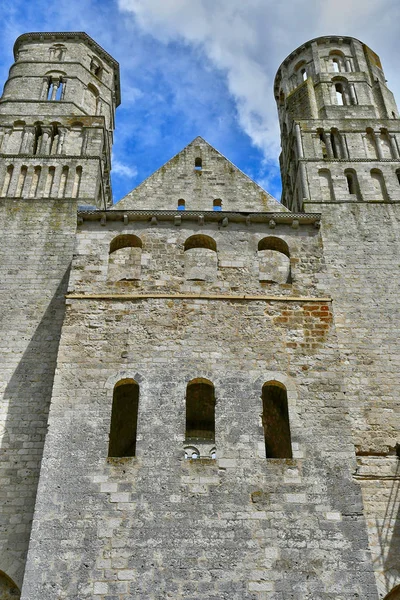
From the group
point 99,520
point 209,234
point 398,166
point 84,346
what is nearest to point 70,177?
point 209,234

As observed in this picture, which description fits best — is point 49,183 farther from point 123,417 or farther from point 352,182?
point 352,182

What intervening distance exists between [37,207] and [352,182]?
9.00 m

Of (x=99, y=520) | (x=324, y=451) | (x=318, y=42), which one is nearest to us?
(x=99, y=520)

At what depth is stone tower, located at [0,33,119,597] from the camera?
12539mm

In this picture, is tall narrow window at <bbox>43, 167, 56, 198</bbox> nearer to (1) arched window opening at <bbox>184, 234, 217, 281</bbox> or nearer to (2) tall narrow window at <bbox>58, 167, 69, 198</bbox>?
(2) tall narrow window at <bbox>58, 167, 69, 198</bbox>

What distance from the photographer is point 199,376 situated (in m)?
11.7

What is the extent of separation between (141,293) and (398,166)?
32.1 ft

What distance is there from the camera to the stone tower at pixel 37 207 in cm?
1254

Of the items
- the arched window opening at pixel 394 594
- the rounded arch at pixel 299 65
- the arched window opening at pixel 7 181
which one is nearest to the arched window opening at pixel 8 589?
the arched window opening at pixel 394 594

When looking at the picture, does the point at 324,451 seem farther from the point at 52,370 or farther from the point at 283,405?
the point at 52,370

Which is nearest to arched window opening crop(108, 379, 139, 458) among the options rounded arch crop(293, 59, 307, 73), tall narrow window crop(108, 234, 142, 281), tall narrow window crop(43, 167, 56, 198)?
tall narrow window crop(108, 234, 142, 281)

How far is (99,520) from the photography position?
10.0 meters

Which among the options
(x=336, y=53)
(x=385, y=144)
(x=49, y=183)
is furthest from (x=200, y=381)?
(x=336, y=53)

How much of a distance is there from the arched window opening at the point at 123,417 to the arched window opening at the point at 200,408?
3.74ft
